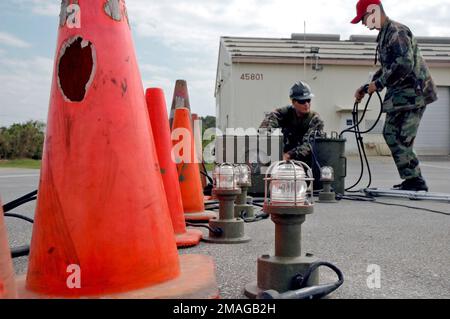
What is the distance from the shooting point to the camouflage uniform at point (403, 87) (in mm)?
6180

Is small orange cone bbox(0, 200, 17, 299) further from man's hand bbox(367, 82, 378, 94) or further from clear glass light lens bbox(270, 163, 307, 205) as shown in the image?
man's hand bbox(367, 82, 378, 94)

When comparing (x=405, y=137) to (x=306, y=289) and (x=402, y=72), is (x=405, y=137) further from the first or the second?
(x=306, y=289)

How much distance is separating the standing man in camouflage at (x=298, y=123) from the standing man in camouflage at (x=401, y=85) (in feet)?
3.04

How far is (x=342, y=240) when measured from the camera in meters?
3.60

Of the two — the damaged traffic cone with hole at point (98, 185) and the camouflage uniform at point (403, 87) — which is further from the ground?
the camouflage uniform at point (403, 87)

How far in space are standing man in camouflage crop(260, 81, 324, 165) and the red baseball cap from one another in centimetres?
105

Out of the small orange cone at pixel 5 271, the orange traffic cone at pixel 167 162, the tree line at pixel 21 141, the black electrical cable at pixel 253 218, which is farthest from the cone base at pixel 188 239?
the tree line at pixel 21 141

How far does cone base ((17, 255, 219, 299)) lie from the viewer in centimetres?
201

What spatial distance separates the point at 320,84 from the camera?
25.1 meters

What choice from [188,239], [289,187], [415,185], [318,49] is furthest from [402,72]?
[318,49]

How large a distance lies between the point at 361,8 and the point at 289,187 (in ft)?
16.3

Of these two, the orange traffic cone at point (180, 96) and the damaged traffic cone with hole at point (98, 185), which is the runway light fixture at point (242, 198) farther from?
the damaged traffic cone with hole at point (98, 185)
